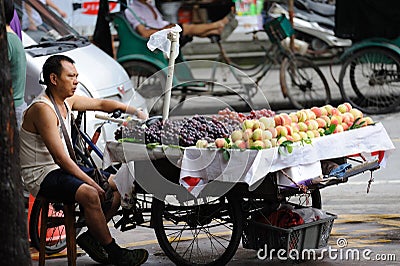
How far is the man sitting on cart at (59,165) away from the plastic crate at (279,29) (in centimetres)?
665

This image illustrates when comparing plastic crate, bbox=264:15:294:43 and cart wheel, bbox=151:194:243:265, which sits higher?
cart wheel, bbox=151:194:243:265

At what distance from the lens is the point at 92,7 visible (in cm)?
1259

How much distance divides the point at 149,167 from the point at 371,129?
151 centimetres

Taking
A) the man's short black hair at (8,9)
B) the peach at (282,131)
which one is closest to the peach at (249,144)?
the peach at (282,131)

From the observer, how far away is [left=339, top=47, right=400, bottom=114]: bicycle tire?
39.7 feet

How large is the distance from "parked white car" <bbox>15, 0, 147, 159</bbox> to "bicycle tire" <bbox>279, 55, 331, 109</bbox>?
344 cm

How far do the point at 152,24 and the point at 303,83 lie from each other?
2234 mm

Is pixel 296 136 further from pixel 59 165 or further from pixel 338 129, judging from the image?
pixel 59 165

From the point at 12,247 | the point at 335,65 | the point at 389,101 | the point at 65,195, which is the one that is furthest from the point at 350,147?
the point at 335,65

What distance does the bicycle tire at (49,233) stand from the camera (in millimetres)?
6625

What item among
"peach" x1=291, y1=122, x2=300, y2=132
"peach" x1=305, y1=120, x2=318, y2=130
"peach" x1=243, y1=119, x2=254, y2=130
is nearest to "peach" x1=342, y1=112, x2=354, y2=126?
"peach" x1=305, y1=120, x2=318, y2=130

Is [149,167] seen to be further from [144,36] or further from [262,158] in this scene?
[144,36]

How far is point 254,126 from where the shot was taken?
5832 mm

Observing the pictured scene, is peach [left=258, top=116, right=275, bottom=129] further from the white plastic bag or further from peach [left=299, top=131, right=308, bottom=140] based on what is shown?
the white plastic bag
